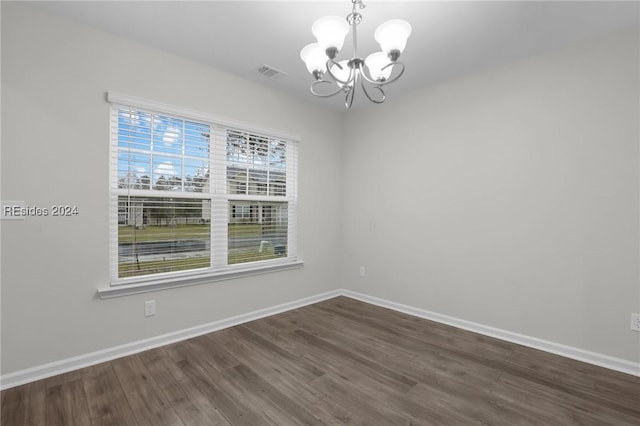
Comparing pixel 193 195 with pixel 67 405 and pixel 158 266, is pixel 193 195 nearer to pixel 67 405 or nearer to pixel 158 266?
pixel 158 266

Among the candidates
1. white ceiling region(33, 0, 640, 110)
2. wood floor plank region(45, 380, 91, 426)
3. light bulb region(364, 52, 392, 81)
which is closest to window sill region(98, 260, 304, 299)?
wood floor plank region(45, 380, 91, 426)

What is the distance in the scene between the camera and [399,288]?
3777mm

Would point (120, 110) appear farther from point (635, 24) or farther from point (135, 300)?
point (635, 24)

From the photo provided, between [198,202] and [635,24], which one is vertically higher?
[635,24]

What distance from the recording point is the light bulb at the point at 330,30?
1657 millimetres

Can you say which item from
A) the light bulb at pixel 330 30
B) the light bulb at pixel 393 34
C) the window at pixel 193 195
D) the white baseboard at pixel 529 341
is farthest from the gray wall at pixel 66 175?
the white baseboard at pixel 529 341

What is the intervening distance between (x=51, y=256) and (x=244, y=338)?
5.55 ft

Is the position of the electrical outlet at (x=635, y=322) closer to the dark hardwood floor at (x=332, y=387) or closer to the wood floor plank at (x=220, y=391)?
the dark hardwood floor at (x=332, y=387)

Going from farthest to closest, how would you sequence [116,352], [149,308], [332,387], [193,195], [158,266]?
[193,195], [158,266], [149,308], [116,352], [332,387]

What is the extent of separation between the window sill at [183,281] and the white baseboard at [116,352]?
0.43 metres

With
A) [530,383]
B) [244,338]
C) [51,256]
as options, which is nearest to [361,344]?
[244,338]

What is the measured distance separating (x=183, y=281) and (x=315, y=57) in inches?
91.1

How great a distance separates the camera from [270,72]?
10.4ft

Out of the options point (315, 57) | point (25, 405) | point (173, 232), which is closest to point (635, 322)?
point (315, 57)
